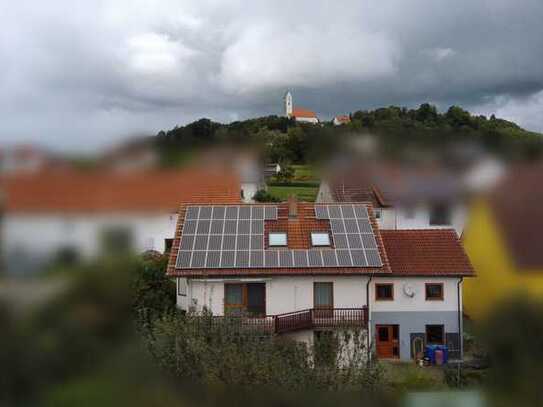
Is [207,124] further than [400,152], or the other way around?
[207,124]

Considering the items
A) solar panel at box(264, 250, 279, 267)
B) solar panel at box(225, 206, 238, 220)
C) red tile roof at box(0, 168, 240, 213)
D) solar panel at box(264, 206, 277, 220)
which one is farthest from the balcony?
red tile roof at box(0, 168, 240, 213)

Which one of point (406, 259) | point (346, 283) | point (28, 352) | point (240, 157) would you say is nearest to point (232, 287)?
point (346, 283)

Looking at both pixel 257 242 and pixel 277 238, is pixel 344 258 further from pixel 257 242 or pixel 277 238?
pixel 257 242

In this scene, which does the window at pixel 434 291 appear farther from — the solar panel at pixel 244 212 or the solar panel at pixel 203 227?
the solar panel at pixel 203 227

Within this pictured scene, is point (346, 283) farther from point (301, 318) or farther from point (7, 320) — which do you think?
point (7, 320)

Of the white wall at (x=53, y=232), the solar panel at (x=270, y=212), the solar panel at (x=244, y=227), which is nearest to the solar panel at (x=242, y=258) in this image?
the solar panel at (x=244, y=227)

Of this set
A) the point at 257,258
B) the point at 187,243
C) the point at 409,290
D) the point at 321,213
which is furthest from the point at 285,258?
the point at 409,290

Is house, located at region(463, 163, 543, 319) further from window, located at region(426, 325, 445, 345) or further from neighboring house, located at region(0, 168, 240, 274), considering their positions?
window, located at region(426, 325, 445, 345)
